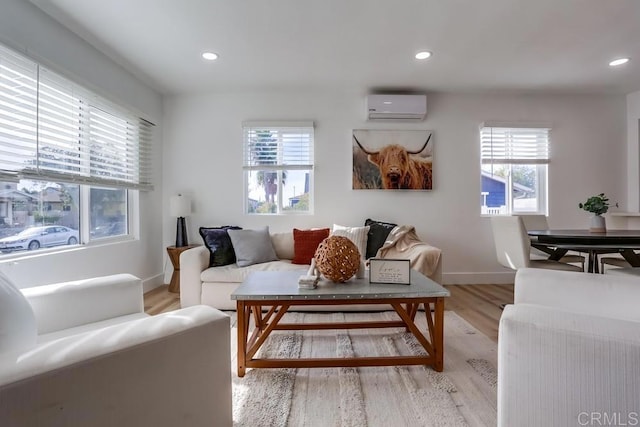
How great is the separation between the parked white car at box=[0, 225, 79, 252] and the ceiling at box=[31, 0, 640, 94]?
1.62m

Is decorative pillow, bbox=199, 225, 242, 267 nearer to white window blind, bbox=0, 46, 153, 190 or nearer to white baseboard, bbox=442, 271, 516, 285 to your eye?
Answer: white window blind, bbox=0, 46, 153, 190

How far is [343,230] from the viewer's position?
10.9 ft

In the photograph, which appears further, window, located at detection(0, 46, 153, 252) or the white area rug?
window, located at detection(0, 46, 153, 252)

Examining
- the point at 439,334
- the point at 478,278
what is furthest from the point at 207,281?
the point at 478,278

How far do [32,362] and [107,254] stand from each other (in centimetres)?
259

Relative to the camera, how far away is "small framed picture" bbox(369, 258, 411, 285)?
1.90 m

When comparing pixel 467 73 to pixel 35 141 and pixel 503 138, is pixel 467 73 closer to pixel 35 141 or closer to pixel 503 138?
pixel 503 138

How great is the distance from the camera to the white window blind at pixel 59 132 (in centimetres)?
201

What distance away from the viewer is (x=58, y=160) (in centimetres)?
239

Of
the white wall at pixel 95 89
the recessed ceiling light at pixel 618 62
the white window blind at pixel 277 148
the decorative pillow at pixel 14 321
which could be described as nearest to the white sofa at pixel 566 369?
the decorative pillow at pixel 14 321

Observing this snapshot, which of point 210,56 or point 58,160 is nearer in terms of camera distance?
point 58,160

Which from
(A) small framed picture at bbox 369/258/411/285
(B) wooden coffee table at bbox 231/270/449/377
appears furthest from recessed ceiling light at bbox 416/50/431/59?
(B) wooden coffee table at bbox 231/270/449/377

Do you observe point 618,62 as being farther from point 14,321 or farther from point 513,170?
point 14,321

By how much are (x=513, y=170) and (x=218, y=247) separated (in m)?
3.80
